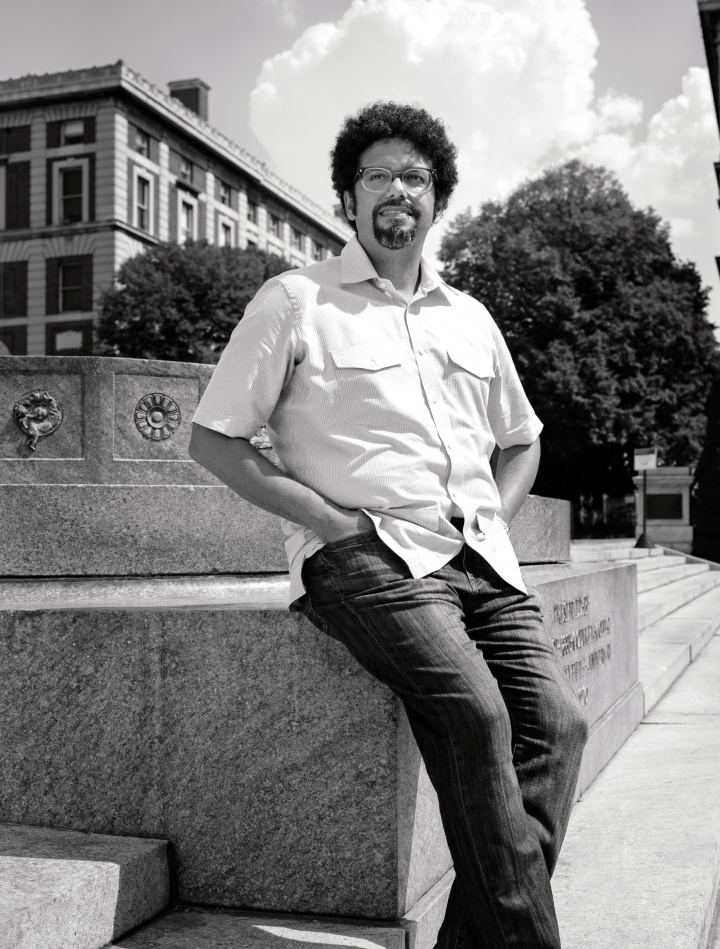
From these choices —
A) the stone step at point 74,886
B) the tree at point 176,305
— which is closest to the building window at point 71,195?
the tree at point 176,305

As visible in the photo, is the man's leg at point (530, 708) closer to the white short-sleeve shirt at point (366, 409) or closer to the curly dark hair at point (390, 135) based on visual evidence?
the white short-sleeve shirt at point (366, 409)

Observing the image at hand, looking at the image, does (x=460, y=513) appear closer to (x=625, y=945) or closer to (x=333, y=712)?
(x=333, y=712)

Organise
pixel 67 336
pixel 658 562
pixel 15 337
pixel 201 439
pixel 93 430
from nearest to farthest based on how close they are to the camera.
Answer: pixel 201 439
pixel 93 430
pixel 658 562
pixel 67 336
pixel 15 337

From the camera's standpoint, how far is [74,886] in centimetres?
255

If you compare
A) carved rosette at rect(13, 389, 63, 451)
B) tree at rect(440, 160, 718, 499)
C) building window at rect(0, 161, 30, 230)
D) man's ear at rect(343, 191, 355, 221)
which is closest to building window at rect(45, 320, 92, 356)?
building window at rect(0, 161, 30, 230)

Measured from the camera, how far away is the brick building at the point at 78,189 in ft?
157

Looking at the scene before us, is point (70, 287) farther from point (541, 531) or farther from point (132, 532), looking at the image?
point (132, 532)

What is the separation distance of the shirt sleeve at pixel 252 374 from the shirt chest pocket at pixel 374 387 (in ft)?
0.43

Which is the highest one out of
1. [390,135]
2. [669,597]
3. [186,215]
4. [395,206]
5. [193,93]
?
[193,93]

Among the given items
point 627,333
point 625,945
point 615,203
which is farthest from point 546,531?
point 615,203

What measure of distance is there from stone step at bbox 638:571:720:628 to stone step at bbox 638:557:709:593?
0.43ft

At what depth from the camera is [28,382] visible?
5.83m

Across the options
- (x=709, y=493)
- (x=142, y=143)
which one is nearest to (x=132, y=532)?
(x=709, y=493)

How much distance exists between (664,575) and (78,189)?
124ft
